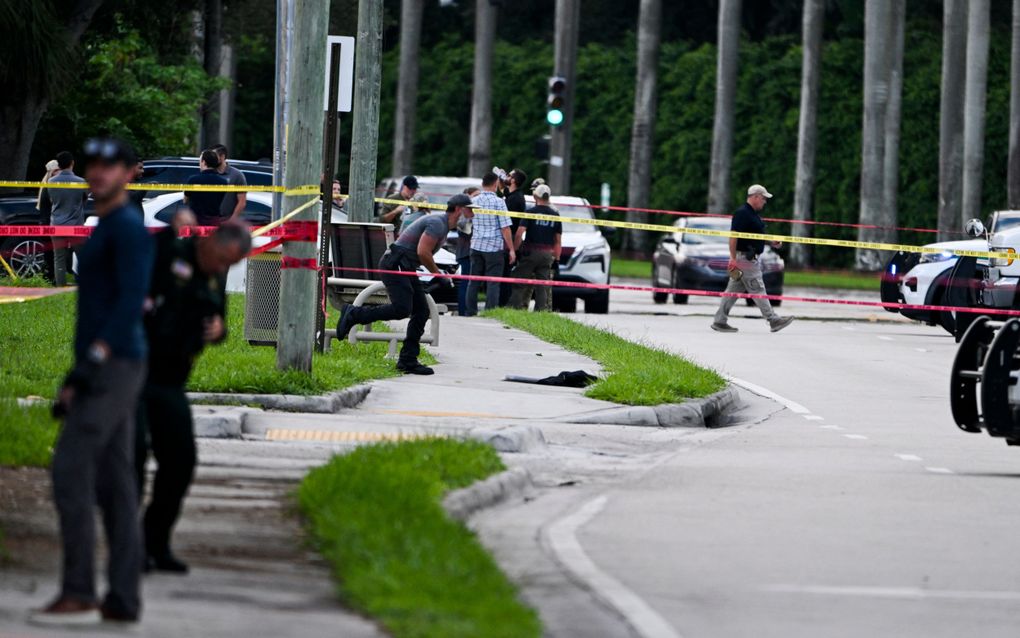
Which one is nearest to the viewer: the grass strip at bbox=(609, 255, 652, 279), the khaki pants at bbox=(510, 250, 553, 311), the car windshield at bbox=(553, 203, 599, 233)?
the khaki pants at bbox=(510, 250, 553, 311)

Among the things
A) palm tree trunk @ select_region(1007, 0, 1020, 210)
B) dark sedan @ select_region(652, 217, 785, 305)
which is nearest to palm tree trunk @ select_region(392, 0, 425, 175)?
palm tree trunk @ select_region(1007, 0, 1020, 210)

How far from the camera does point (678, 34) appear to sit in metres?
66.8

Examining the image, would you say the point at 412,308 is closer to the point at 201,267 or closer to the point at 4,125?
Answer: the point at 201,267

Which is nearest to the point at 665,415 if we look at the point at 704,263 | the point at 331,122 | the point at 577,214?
the point at 331,122

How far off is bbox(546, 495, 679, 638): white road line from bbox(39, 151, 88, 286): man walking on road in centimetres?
1558

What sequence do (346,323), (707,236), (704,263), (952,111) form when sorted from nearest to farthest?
(346,323), (704,263), (707,236), (952,111)

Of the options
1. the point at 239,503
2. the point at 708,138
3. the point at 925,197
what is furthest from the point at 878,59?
the point at 239,503

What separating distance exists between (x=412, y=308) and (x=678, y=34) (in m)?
51.2

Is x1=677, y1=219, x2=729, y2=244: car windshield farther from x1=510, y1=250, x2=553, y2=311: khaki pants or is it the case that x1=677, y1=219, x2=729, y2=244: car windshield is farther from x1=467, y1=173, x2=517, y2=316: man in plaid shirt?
x1=467, y1=173, x2=517, y2=316: man in plaid shirt

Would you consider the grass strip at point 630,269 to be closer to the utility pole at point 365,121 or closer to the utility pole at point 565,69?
the utility pole at point 565,69

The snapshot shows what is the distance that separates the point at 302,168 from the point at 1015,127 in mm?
30275

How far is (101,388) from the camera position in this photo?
7.13m

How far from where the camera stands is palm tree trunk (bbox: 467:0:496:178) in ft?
173

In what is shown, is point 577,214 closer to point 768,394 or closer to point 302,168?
point 768,394
